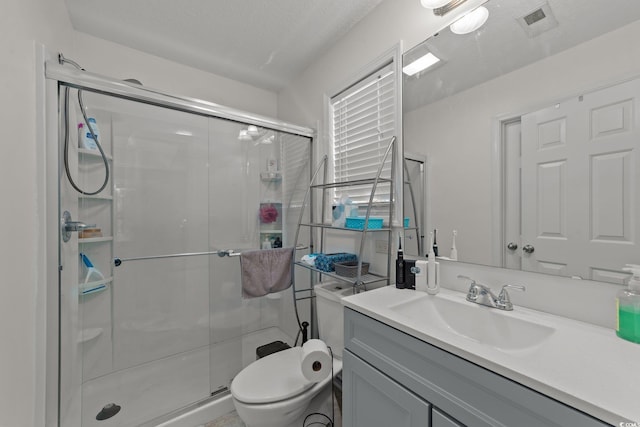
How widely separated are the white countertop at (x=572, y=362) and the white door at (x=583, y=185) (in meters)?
0.20

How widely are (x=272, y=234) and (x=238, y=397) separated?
1117 millimetres

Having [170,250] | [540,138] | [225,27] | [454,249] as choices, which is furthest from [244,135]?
[540,138]

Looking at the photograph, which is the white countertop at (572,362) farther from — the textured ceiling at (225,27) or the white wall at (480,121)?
the textured ceiling at (225,27)

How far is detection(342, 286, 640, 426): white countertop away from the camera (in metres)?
0.49

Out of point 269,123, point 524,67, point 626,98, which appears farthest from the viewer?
point 269,123

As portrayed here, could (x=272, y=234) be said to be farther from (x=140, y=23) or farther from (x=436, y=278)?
(x=140, y=23)

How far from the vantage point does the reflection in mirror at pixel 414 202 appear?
1.30 m

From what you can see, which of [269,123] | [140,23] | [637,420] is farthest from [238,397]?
[140,23]

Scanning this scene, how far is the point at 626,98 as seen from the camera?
763 millimetres

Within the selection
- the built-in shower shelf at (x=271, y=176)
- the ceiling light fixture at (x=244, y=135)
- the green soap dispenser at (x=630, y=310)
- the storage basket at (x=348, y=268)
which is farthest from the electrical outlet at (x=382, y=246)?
the ceiling light fixture at (x=244, y=135)

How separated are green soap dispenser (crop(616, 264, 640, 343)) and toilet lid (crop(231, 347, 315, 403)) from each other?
115cm

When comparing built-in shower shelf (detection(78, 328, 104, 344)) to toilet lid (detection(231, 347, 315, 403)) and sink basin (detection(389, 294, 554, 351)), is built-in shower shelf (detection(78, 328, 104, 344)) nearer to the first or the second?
toilet lid (detection(231, 347, 315, 403))

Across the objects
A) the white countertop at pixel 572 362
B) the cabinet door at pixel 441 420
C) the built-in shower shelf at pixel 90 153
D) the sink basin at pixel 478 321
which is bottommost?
the cabinet door at pixel 441 420

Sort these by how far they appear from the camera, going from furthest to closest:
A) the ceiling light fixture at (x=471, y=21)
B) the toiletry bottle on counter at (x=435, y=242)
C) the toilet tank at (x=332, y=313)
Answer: the toilet tank at (x=332, y=313), the toiletry bottle on counter at (x=435, y=242), the ceiling light fixture at (x=471, y=21)
